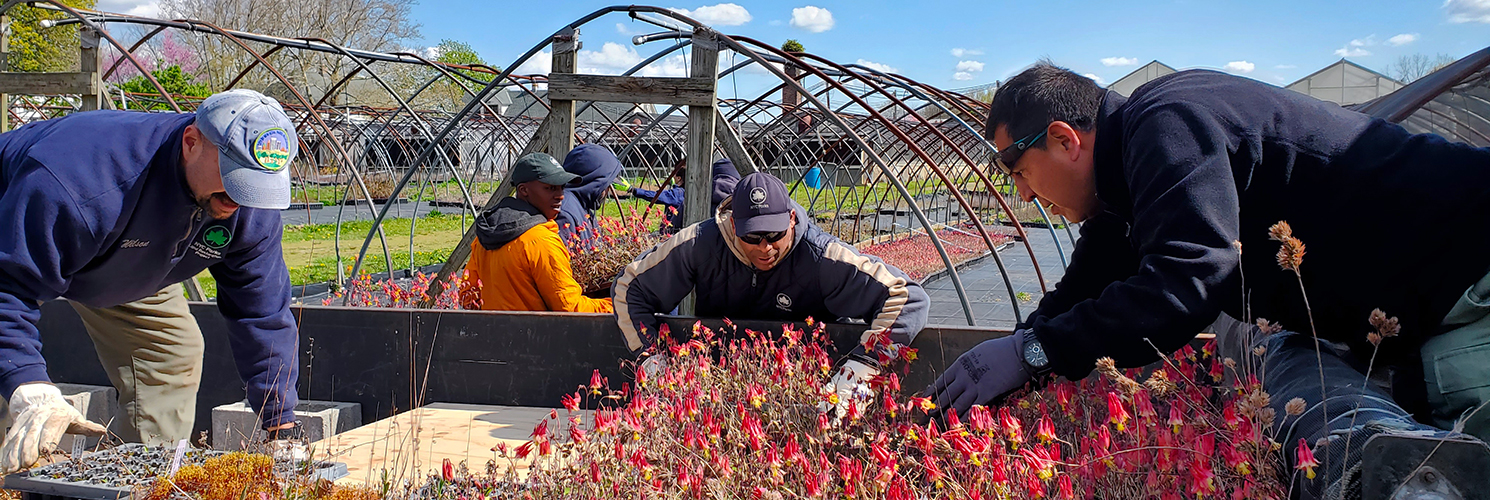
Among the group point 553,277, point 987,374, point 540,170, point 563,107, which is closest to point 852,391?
point 987,374

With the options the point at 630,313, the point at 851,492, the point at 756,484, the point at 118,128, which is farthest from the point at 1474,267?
the point at 118,128

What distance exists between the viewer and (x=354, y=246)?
12.6 metres

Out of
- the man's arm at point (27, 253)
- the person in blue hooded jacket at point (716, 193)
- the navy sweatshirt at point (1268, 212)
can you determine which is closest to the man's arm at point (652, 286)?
the man's arm at point (27, 253)

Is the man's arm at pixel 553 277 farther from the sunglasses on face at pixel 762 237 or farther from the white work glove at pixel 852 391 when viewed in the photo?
the white work glove at pixel 852 391

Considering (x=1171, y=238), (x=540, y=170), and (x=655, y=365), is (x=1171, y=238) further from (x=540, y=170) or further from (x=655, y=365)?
(x=540, y=170)

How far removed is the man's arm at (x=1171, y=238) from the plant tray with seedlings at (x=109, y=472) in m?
1.94

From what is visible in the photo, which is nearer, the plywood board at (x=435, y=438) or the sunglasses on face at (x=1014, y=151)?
the sunglasses on face at (x=1014, y=151)

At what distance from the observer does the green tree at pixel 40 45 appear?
27781mm

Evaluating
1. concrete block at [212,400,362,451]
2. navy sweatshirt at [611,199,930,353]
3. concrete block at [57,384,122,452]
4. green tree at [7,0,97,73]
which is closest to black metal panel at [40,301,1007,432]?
concrete block at [212,400,362,451]

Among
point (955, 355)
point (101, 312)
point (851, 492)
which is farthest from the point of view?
point (101, 312)

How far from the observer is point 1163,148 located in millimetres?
1599

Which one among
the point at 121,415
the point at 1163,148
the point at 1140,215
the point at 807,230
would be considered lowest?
the point at 121,415

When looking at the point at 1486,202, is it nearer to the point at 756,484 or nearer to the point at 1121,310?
the point at 1121,310

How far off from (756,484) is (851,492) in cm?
29
